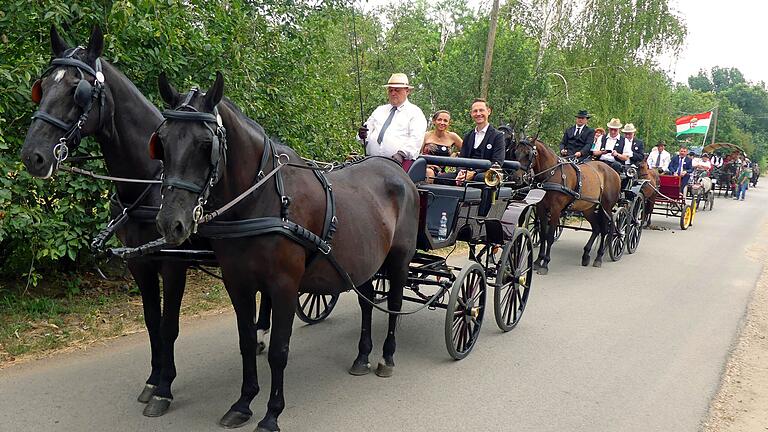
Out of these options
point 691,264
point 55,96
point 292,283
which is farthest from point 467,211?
point 691,264

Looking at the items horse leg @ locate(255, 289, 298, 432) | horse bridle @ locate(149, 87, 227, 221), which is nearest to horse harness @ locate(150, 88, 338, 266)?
horse bridle @ locate(149, 87, 227, 221)

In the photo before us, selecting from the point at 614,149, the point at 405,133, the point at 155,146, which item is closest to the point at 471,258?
the point at 405,133

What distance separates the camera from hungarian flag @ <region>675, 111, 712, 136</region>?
2434 cm

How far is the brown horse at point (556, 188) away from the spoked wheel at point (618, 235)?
228 millimetres

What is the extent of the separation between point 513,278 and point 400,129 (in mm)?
2014

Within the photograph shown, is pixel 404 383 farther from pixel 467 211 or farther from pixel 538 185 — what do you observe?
Answer: pixel 538 185

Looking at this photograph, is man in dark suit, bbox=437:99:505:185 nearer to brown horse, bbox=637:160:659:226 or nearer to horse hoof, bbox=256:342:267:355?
horse hoof, bbox=256:342:267:355

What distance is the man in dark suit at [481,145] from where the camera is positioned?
263 inches

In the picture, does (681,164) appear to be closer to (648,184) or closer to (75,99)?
(648,184)

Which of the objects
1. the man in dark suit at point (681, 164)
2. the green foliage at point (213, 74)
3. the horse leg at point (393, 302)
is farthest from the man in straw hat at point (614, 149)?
the horse leg at point (393, 302)

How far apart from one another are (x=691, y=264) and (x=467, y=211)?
6.93 meters

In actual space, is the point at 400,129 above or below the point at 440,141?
above

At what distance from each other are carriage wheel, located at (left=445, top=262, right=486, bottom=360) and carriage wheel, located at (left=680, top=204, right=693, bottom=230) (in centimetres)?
1239

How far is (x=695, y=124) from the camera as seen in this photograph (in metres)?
24.8
